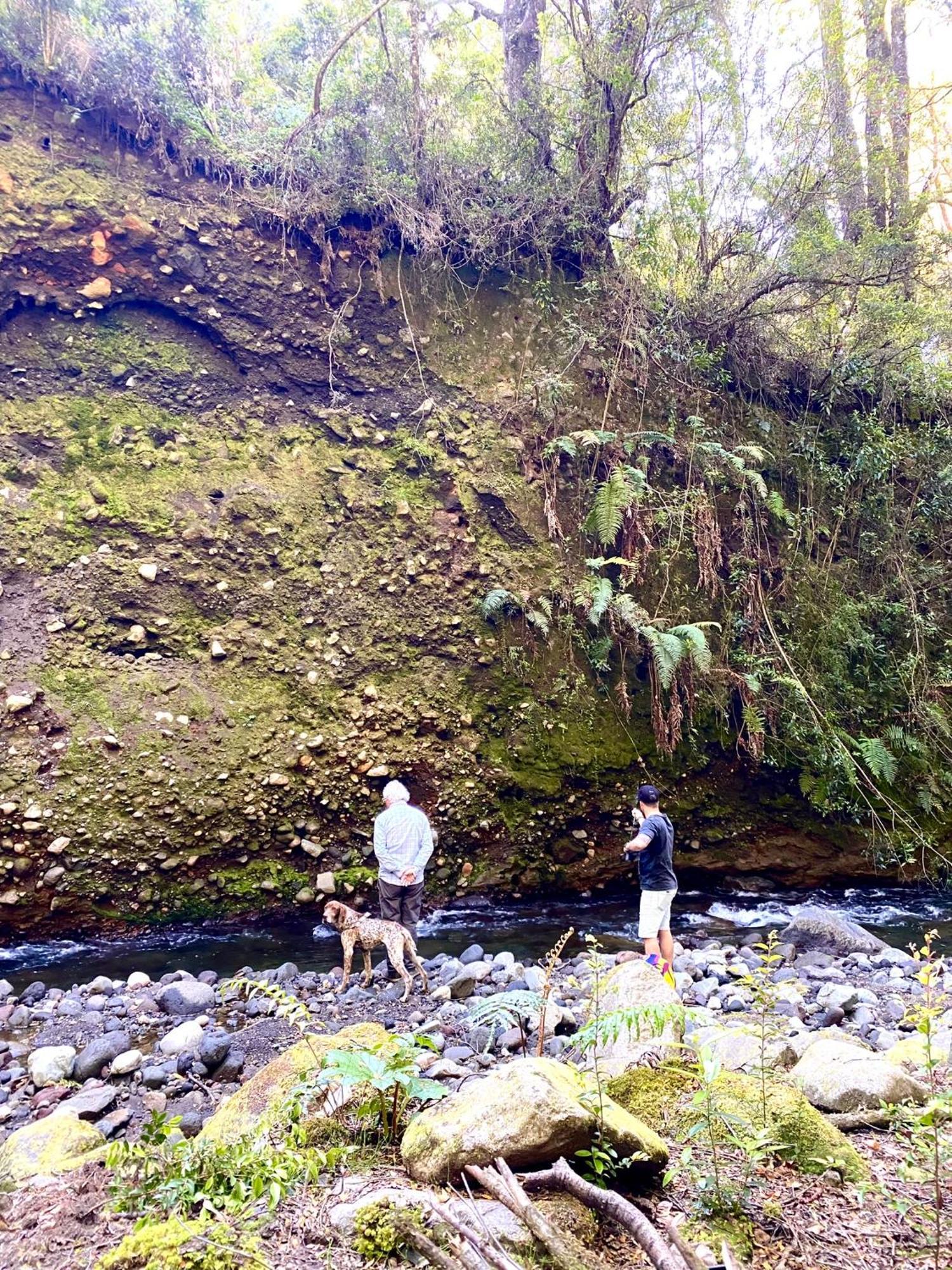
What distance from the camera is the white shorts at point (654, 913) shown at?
6141mm

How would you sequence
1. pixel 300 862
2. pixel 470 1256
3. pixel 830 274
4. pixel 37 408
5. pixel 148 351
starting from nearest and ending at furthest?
pixel 470 1256 < pixel 300 862 < pixel 37 408 < pixel 148 351 < pixel 830 274

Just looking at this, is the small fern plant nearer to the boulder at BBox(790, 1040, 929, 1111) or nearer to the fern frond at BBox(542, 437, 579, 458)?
the boulder at BBox(790, 1040, 929, 1111)

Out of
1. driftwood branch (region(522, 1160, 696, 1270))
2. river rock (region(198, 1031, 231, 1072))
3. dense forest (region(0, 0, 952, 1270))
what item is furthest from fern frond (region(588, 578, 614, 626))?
driftwood branch (region(522, 1160, 696, 1270))

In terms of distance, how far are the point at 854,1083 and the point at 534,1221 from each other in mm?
1796

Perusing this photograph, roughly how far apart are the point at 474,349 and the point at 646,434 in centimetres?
298

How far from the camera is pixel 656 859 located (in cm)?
626

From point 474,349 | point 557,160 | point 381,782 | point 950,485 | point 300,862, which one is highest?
point 557,160

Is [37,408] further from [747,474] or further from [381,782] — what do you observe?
[747,474]

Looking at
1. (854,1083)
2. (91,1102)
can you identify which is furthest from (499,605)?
(854,1083)

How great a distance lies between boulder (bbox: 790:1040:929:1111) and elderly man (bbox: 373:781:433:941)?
3.86m

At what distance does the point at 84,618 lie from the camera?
7961 mm

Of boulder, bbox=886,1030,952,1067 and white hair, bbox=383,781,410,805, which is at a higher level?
white hair, bbox=383,781,410,805

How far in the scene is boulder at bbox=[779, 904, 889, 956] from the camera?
693 centimetres

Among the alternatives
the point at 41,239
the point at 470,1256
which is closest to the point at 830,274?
the point at 41,239
